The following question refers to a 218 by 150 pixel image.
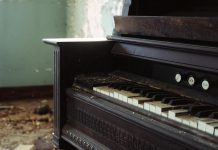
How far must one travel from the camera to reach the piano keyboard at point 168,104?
135 cm

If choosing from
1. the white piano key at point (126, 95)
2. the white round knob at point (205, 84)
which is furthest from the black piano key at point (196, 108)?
the white piano key at point (126, 95)

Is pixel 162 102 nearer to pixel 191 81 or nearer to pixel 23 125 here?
pixel 191 81

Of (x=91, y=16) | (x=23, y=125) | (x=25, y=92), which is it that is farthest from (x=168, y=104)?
(x=25, y=92)

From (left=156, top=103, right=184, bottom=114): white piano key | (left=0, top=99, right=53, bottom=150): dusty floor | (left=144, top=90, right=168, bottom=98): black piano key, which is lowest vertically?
(left=0, top=99, right=53, bottom=150): dusty floor

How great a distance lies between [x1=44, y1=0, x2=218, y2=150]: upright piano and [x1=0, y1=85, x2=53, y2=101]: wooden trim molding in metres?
2.09

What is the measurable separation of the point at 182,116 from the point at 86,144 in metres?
0.76

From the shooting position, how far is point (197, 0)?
210 centimetres

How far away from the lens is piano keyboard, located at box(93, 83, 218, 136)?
1352mm

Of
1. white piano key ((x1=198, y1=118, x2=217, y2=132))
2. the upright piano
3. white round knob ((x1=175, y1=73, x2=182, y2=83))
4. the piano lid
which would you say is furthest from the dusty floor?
white piano key ((x1=198, y1=118, x2=217, y2=132))

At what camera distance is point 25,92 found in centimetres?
436

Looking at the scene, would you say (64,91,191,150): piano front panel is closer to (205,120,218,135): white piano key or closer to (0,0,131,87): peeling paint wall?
(205,120,218,135): white piano key

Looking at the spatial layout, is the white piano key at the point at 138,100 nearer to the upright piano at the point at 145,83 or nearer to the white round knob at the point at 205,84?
the upright piano at the point at 145,83

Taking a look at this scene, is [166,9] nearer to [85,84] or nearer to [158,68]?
[158,68]

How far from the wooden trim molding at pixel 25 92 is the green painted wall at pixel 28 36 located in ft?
0.18
